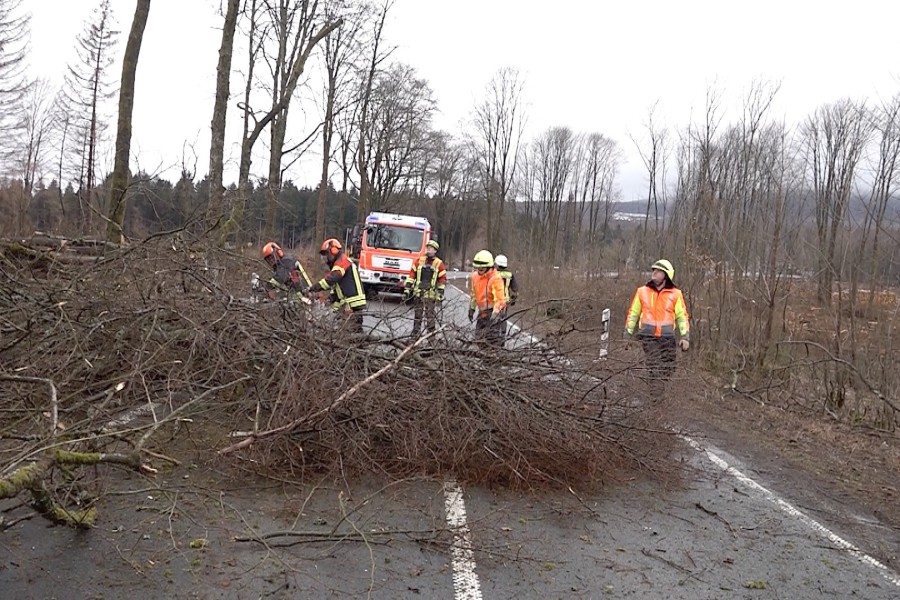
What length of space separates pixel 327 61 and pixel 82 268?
26.6m

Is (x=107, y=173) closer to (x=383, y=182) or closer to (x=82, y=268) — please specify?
(x=82, y=268)

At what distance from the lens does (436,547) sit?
4.39 metres

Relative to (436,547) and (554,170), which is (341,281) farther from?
(554,170)

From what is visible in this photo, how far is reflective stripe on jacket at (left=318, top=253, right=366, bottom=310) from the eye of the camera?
916 cm

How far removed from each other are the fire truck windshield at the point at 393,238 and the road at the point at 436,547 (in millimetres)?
17369

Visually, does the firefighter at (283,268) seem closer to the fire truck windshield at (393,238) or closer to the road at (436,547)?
the road at (436,547)

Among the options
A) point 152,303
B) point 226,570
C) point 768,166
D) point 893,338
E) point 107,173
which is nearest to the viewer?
point 226,570

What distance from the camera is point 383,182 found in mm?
43156

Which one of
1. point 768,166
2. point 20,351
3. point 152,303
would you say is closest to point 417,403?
point 152,303

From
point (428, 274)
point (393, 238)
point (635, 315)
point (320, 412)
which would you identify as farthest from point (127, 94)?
point (393, 238)

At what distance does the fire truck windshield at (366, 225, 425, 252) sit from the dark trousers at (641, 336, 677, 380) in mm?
14734

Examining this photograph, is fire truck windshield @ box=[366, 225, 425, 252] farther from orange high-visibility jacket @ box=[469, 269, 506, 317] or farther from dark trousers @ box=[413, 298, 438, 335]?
dark trousers @ box=[413, 298, 438, 335]

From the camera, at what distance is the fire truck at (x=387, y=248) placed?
71.9ft

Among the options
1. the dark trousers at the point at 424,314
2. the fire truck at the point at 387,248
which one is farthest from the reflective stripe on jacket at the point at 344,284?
the fire truck at the point at 387,248
